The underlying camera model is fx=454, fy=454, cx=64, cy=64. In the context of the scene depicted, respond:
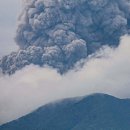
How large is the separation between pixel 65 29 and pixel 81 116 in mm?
20613

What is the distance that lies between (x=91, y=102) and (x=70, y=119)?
6998 mm

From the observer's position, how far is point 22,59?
201ft

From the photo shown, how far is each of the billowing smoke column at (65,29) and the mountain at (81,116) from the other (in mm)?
13269

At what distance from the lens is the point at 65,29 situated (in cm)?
5994

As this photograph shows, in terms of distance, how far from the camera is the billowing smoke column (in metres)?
59.5

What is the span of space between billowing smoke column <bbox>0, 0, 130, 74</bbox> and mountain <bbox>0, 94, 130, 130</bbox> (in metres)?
13.3

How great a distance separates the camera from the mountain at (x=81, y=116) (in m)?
71.5

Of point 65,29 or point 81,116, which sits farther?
point 81,116

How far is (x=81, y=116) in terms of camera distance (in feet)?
248

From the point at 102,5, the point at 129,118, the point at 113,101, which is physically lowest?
the point at 129,118

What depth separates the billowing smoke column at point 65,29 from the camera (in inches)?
2344

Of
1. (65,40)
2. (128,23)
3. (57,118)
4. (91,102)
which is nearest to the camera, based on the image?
(65,40)

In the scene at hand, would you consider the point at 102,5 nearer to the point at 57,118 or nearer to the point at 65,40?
the point at 65,40

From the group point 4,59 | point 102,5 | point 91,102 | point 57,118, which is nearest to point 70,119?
point 57,118
